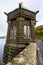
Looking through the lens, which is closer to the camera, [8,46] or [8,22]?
[8,46]

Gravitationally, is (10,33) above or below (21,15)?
below

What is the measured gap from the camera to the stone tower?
399 inches

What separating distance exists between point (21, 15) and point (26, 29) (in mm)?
1520

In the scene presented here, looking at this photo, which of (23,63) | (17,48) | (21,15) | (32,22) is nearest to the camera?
(23,63)

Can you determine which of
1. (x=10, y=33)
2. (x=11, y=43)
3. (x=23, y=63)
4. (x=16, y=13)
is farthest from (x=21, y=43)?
(x=23, y=63)

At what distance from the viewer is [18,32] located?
10.4 m

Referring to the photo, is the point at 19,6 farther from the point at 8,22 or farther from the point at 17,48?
the point at 17,48

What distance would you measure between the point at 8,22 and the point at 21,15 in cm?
210

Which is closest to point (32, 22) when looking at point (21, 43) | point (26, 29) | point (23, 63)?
point (26, 29)

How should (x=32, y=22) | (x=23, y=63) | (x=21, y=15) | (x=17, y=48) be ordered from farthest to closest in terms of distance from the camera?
(x=32, y=22) → (x=21, y=15) → (x=17, y=48) → (x=23, y=63)

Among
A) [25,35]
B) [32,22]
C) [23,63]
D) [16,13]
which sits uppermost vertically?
[16,13]

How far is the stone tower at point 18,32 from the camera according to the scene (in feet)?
33.3

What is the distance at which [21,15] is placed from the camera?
34.7 ft

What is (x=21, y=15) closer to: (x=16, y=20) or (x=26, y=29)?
(x=16, y=20)
